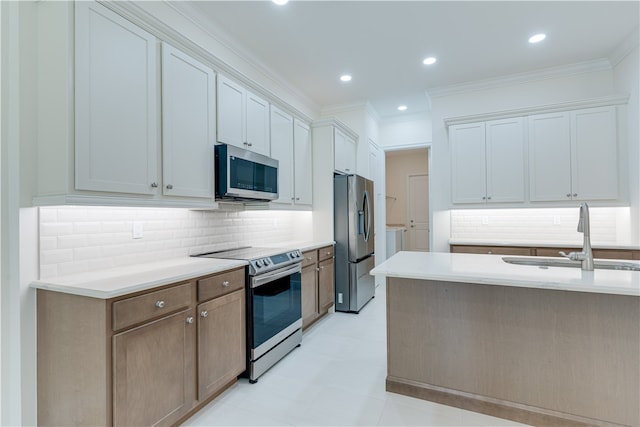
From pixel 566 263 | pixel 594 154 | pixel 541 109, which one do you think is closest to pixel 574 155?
pixel 594 154

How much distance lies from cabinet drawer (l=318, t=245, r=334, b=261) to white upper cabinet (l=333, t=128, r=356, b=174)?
3.51ft

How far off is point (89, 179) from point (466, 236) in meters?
4.19

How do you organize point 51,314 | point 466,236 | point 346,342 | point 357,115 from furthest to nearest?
1. point 357,115
2. point 466,236
3. point 346,342
4. point 51,314

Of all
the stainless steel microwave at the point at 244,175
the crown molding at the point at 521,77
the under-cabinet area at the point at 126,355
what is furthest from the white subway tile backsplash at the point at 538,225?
the under-cabinet area at the point at 126,355

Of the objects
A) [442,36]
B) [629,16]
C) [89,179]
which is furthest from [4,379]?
[629,16]

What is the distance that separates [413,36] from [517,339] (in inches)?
110

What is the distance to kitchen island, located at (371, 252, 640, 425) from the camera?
169 centimetres

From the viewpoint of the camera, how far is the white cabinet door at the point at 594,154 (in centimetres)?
346

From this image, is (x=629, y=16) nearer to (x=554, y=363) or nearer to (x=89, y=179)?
(x=554, y=363)

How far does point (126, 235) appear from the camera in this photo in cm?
215

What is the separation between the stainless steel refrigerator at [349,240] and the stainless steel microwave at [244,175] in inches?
42.0

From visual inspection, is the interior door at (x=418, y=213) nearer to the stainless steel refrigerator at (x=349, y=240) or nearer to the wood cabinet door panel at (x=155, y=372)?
the stainless steel refrigerator at (x=349, y=240)

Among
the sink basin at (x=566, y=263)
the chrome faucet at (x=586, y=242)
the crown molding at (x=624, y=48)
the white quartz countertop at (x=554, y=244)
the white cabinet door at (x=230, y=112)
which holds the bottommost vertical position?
the sink basin at (x=566, y=263)

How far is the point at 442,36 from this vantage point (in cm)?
312
